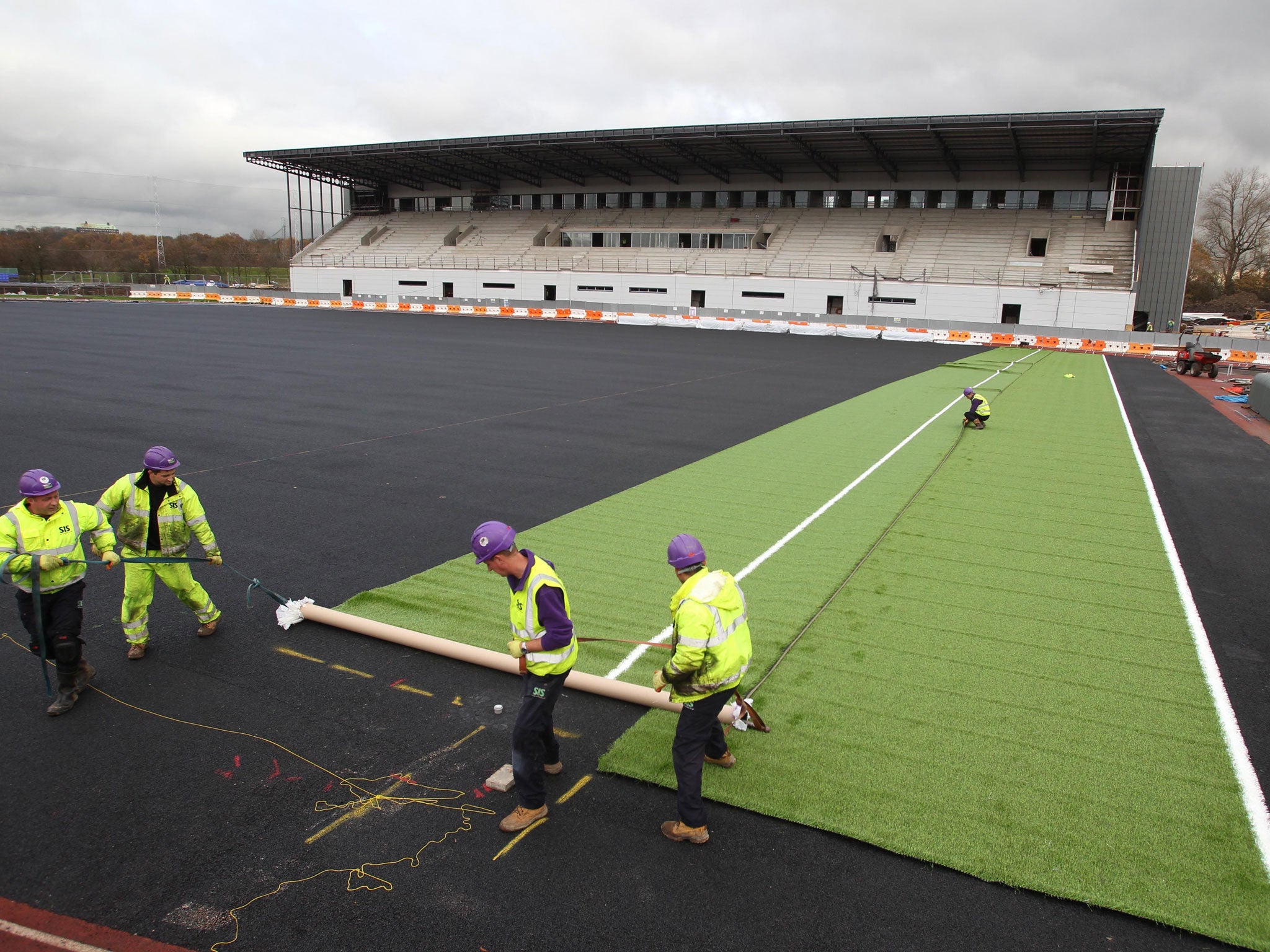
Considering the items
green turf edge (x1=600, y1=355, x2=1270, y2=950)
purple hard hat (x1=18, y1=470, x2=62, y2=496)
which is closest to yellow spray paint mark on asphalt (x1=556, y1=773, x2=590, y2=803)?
green turf edge (x1=600, y1=355, x2=1270, y2=950)

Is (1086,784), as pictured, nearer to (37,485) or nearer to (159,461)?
(159,461)

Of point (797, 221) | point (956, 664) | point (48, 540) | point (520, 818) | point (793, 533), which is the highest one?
point (797, 221)

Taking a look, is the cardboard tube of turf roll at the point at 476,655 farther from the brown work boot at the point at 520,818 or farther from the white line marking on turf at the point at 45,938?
the white line marking on turf at the point at 45,938

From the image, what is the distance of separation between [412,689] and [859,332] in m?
44.4

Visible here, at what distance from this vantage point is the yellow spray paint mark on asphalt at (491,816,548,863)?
14.8 feet

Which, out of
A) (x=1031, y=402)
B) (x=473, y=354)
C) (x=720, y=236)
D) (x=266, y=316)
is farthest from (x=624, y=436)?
(x=720, y=236)

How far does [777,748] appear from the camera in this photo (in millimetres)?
5516

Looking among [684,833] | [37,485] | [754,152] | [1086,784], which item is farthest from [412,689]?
[754,152]

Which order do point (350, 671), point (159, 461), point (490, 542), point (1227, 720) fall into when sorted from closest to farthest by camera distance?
point (490, 542) → point (1227, 720) → point (159, 461) → point (350, 671)

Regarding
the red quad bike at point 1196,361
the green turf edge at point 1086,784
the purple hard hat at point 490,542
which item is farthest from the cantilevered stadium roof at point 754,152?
the purple hard hat at point 490,542

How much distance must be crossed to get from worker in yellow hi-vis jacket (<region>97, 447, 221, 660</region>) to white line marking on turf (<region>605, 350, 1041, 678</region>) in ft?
11.7

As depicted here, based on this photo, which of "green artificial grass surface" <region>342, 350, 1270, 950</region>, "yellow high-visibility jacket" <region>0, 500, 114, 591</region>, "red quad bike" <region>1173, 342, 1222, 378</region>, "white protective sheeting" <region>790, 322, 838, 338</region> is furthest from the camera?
"white protective sheeting" <region>790, 322, 838, 338</region>

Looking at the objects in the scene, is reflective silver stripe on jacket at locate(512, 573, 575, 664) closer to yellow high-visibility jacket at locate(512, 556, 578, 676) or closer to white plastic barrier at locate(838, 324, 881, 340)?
yellow high-visibility jacket at locate(512, 556, 578, 676)

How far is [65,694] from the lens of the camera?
5922 mm
